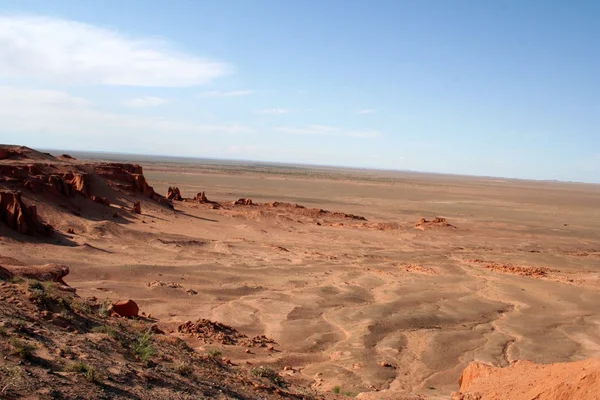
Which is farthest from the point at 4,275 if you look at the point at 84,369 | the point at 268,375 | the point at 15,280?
the point at 268,375

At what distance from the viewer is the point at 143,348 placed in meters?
7.27

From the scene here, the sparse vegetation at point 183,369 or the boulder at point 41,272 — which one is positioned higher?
the boulder at point 41,272

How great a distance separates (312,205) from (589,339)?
34.7 m

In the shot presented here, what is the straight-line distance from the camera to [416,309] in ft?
49.1

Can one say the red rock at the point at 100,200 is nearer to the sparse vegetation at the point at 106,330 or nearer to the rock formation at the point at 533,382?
the sparse vegetation at the point at 106,330

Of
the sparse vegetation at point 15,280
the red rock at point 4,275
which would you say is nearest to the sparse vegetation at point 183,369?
the sparse vegetation at point 15,280

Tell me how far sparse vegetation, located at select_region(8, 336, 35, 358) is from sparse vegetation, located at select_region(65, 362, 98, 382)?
42 centimetres

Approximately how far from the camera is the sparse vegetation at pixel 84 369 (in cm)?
558

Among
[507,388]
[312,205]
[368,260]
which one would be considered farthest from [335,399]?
[312,205]

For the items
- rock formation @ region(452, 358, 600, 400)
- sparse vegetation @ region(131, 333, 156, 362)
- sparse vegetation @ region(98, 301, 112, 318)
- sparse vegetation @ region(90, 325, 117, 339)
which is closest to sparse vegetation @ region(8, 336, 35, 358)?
sparse vegetation @ region(131, 333, 156, 362)

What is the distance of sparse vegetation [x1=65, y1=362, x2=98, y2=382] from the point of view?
5582mm

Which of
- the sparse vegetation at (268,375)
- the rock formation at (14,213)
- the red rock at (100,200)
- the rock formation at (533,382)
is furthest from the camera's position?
the red rock at (100,200)

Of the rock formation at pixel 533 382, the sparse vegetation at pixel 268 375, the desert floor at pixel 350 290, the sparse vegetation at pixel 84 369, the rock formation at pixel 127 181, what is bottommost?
the desert floor at pixel 350 290

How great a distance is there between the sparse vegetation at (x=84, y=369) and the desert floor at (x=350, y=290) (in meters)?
4.19
